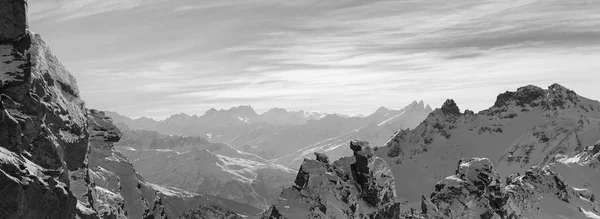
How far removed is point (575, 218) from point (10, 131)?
141013 mm

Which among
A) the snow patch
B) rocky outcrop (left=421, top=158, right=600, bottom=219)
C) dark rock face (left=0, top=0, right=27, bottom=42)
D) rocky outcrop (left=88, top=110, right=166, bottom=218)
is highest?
dark rock face (left=0, top=0, right=27, bottom=42)

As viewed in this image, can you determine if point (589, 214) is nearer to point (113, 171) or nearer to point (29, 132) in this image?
point (113, 171)

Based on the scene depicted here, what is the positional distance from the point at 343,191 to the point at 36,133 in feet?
212

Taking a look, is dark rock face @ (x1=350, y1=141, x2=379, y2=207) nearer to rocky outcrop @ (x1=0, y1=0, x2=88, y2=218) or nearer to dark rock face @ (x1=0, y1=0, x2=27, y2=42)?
rocky outcrop @ (x1=0, y1=0, x2=88, y2=218)

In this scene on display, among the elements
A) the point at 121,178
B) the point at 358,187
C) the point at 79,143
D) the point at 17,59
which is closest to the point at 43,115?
the point at 17,59

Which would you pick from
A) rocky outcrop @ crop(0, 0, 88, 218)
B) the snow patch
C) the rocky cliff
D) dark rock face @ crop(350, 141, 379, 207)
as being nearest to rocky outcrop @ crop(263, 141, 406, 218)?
dark rock face @ crop(350, 141, 379, 207)

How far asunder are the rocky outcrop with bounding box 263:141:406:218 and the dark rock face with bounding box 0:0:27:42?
53.4 metres

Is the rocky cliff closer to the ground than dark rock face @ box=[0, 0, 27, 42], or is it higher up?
closer to the ground

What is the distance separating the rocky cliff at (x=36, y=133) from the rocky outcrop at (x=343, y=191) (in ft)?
126

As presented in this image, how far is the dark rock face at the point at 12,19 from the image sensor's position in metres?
39.9

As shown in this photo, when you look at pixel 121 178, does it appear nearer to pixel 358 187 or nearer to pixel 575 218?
pixel 358 187

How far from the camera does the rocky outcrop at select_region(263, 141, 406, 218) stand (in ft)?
296

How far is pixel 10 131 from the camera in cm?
3753

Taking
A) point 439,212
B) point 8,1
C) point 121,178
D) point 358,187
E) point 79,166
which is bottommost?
point 439,212
